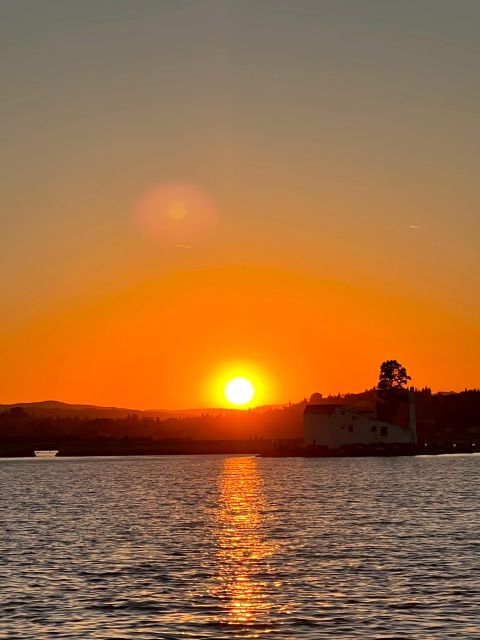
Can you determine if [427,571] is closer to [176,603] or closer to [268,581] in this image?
[268,581]

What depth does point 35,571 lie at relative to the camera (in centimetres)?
5288

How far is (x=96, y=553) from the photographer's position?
6088cm

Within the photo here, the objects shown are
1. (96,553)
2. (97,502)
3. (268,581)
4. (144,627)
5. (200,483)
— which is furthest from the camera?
(200,483)

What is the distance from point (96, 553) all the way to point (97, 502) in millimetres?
51477

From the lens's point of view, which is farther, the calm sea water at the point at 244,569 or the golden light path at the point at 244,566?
the golden light path at the point at 244,566

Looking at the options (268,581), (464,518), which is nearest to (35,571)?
(268,581)

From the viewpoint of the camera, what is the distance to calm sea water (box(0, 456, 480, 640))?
38375 millimetres

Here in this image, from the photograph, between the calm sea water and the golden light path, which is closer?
the calm sea water

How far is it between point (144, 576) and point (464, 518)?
38104 millimetres

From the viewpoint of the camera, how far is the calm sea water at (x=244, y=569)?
126 feet

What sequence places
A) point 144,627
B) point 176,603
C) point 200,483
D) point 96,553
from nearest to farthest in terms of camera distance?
point 144,627 → point 176,603 → point 96,553 → point 200,483

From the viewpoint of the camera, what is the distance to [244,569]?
177 ft

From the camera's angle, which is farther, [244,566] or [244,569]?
[244,566]

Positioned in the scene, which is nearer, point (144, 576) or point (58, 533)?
Result: point (144, 576)
